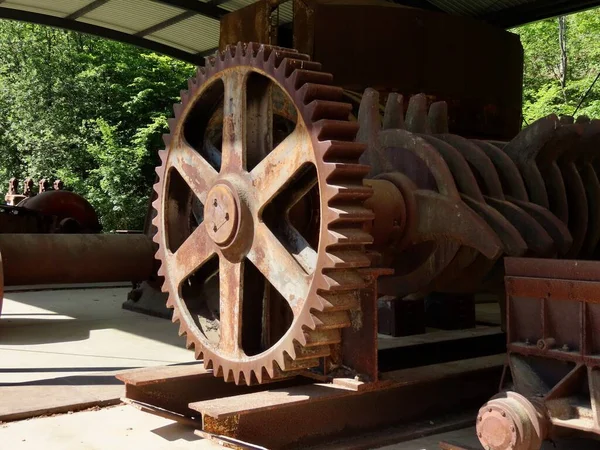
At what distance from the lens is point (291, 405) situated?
10.3 ft

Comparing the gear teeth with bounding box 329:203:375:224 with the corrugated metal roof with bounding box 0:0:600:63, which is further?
the corrugated metal roof with bounding box 0:0:600:63

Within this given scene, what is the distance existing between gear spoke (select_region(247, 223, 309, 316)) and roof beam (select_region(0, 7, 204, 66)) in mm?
9802

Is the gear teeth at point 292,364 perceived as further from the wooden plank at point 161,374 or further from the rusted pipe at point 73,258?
the rusted pipe at point 73,258

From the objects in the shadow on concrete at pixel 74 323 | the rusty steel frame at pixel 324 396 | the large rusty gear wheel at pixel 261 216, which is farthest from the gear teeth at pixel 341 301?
the shadow on concrete at pixel 74 323

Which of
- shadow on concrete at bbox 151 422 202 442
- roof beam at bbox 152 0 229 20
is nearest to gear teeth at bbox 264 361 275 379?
shadow on concrete at bbox 151 422 202 442

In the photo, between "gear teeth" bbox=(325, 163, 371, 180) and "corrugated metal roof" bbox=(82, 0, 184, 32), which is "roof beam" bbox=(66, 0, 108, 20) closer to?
"corrugated metal roof" bbox=(82, 0, 184, 32)

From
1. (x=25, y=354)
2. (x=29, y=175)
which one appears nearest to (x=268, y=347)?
(x=25, y=354)

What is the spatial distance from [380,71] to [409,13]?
0.62m

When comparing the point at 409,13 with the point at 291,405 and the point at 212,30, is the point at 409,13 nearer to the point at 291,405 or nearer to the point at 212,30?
the point at 291,405

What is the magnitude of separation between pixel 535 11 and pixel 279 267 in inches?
325

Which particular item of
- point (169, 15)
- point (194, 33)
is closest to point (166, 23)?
point (169, 15)

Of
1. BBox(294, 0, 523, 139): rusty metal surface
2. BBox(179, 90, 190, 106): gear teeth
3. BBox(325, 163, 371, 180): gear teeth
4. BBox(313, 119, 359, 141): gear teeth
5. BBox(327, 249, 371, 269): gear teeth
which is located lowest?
BBox(327, 249, 371, 269): gear teeth

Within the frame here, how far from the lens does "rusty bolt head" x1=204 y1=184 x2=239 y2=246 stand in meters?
3.28

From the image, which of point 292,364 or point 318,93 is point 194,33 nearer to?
point 318,93
